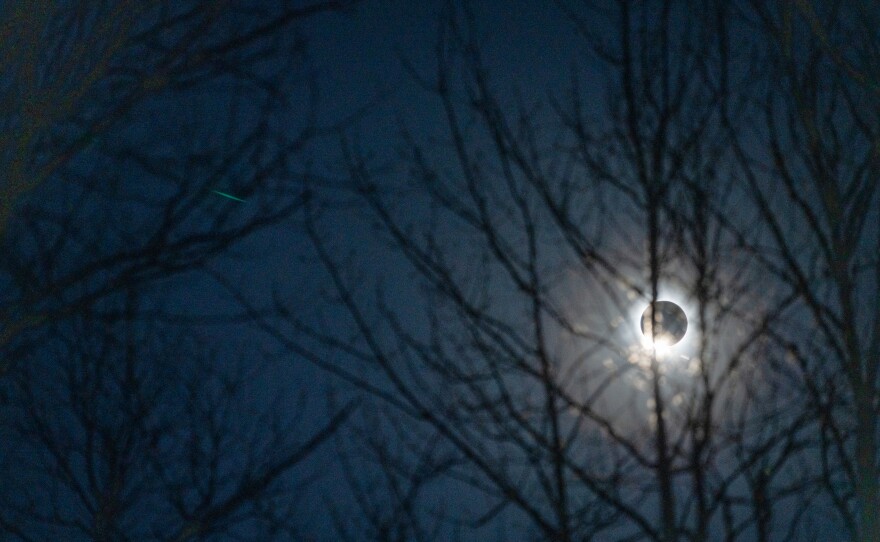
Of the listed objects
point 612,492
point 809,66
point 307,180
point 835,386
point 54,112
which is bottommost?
point 612,492

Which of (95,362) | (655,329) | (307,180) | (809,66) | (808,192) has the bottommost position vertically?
(655,329)

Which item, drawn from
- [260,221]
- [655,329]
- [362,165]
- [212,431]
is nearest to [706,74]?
[655,329]

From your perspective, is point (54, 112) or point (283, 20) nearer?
point (54, 112)

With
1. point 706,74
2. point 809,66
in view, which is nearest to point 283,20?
point 706,74

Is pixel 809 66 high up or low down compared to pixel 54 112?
up

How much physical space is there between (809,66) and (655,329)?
188 centimetres

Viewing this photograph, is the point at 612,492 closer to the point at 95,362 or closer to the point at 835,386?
the point at 835,386

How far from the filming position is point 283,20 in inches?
127

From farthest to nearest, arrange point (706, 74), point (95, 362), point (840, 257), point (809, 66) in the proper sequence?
point (95, 362), point (809, 66), point (840, 257), point (706, 74)

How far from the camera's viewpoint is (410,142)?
131 inches

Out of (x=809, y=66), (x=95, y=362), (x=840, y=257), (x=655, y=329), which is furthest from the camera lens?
(x=95, y=362)

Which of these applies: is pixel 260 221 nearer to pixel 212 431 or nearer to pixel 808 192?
pixel 808 192

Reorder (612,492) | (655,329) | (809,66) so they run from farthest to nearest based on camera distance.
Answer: (809,66), (612,492), (655,329)

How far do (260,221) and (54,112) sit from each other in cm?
86
